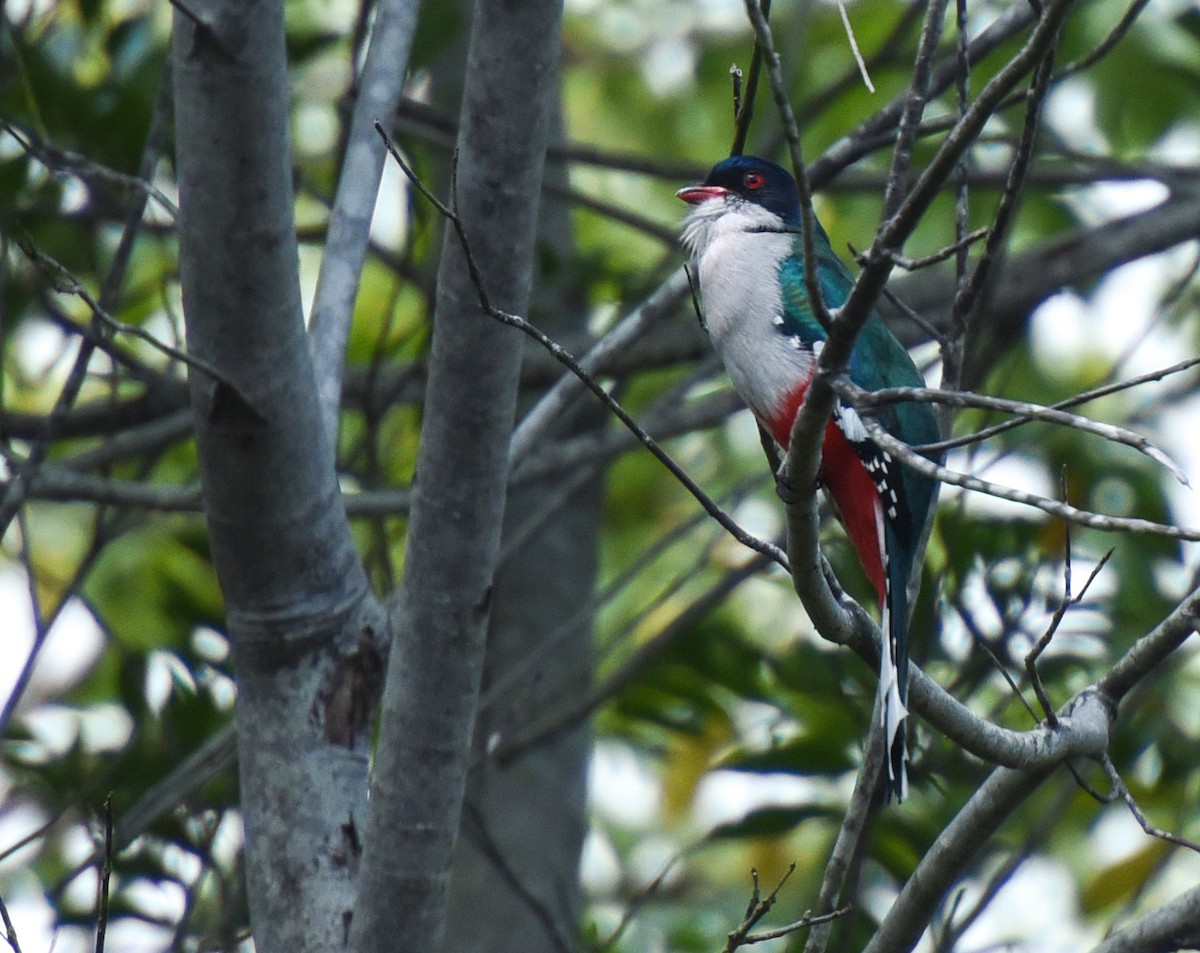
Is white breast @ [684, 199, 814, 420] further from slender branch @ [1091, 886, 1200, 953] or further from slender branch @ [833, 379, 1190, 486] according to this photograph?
slender branch @ [833, 379, 1190, 486]

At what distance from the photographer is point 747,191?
15.1ft

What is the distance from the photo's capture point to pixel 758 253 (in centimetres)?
411

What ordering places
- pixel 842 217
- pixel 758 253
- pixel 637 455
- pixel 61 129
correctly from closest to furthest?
pixel 758 253
pixel 61 129
pixel 842 217
pixel 637 455

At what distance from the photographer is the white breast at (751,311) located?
374cm

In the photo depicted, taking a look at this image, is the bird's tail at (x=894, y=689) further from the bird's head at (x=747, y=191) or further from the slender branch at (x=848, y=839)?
the bird's head at (x=747, y=191)

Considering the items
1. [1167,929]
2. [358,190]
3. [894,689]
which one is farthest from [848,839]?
[358,190]

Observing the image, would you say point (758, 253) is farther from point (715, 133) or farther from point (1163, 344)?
point (1163, 344)

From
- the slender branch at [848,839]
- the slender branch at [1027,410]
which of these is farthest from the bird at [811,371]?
the slender branch at [1027,410]

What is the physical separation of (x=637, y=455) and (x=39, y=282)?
2948 mm

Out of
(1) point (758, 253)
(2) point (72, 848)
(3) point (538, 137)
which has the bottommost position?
Result: (3) point (538, 137)

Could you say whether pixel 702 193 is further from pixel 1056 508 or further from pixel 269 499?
pixel 1056 508

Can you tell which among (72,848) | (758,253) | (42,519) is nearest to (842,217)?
(758,253)

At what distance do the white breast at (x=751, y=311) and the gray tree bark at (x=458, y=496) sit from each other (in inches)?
36.9

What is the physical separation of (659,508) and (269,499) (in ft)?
15.8
